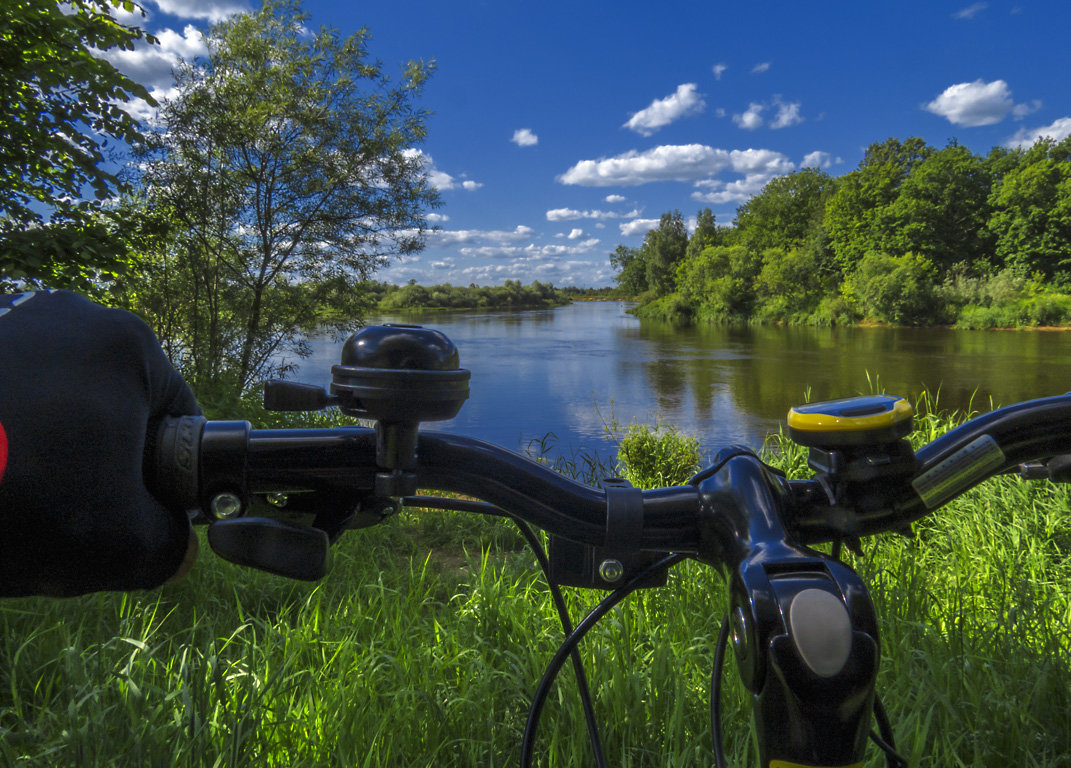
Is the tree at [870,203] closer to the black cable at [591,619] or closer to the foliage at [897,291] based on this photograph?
the foliage at [897,291]

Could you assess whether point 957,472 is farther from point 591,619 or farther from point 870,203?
point 870,203

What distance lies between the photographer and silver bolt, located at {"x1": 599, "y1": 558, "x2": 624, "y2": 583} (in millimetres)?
640

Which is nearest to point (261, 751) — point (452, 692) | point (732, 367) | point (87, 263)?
point (452, 692)

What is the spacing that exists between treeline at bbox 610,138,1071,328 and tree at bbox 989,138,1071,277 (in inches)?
3.1

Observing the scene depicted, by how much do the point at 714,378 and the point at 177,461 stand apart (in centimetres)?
2157

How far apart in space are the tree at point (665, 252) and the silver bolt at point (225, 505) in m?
80.8

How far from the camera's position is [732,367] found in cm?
2377

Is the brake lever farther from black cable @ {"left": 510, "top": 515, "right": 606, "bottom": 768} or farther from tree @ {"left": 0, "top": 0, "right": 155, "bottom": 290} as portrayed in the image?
tree @ {"left": 0, "top": 0, "right": 155, "bottom": 290}

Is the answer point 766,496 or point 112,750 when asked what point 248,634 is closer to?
point 112,750

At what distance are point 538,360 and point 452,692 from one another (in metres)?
26.4

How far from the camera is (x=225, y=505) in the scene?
1.84 ft

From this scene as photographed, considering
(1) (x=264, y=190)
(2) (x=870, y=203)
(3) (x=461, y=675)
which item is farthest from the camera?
(2) (x=870, y=203)

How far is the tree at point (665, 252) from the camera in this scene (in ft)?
264

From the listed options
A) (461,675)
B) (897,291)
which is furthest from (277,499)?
(897,291)
